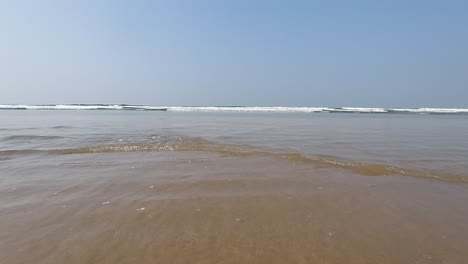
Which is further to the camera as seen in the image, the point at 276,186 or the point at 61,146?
the point at 61,146

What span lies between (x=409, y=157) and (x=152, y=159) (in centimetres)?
626

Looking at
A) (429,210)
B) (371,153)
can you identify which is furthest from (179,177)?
(371,153)

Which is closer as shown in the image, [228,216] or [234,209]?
[228,216]

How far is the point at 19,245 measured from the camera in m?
3.16

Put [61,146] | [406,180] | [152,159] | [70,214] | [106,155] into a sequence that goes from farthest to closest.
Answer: [61,146]
[106,155]
[152,159]
[406,180]
[70,214]

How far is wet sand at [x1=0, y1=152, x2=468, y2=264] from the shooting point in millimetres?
3043

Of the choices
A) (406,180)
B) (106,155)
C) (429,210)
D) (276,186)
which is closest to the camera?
(429,210)

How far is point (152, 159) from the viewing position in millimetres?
7766

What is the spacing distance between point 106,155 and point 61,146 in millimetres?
2442

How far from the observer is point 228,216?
13.0 feet

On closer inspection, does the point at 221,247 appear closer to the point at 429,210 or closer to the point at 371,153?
the point at 429,210

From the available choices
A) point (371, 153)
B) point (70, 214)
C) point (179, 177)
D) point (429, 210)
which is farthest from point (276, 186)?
point (371, 153)

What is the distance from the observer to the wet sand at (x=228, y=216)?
3043mm

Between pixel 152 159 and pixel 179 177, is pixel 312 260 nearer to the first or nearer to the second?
pixel 179 177
